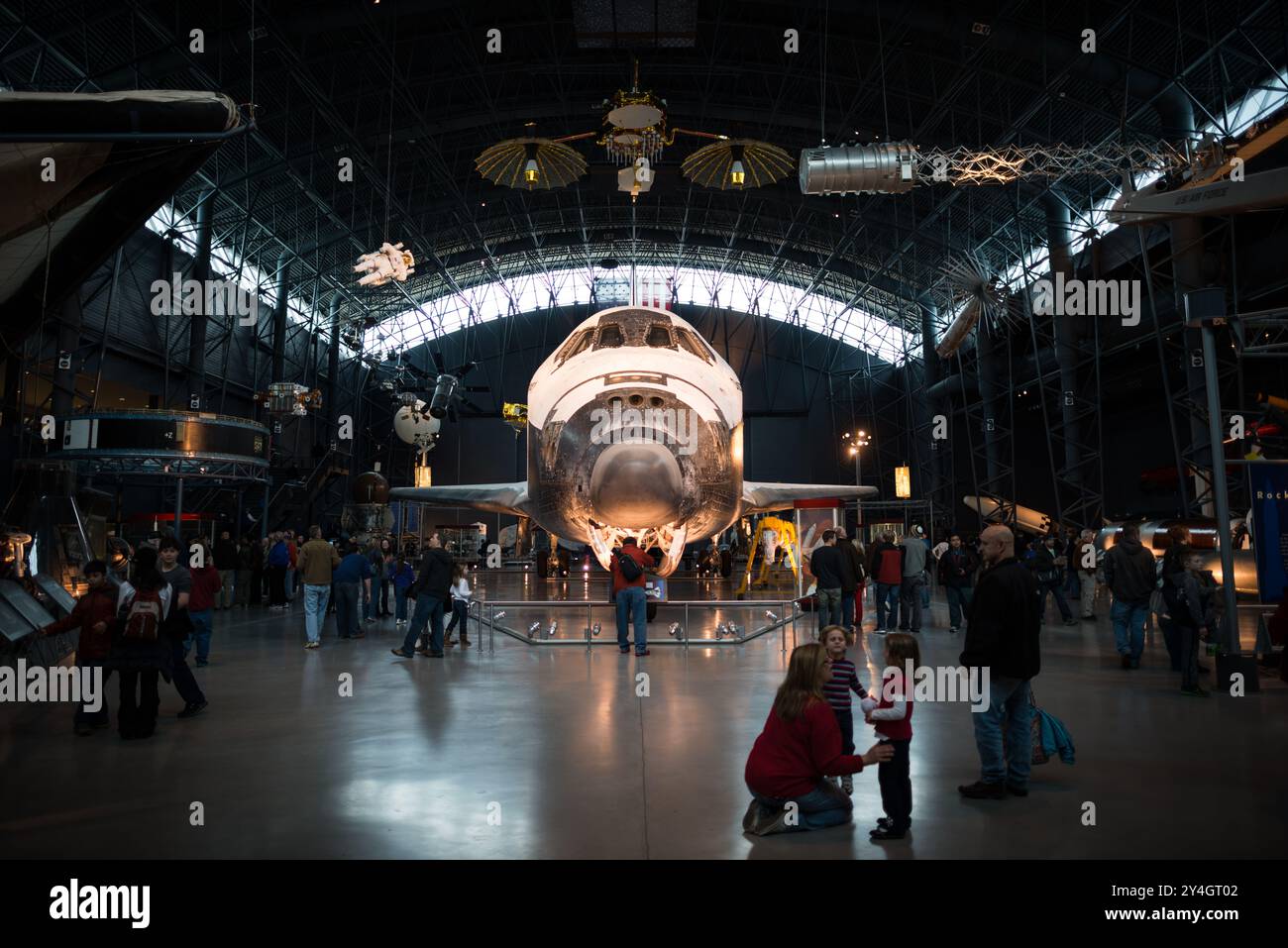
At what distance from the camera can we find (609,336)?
29.5 ft

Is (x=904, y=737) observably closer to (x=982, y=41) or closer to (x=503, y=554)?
(x=982, y=41)

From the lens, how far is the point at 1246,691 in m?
6.16

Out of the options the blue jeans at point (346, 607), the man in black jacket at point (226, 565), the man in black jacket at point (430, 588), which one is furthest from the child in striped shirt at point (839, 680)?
the man in black jacket at point (226, 565)

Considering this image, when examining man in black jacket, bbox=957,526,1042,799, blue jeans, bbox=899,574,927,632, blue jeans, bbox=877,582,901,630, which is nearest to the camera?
man in black jacket, bbox=957,526,1042,799

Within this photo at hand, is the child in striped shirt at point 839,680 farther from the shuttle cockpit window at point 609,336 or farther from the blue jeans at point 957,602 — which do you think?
the blue jeans at point 957,602

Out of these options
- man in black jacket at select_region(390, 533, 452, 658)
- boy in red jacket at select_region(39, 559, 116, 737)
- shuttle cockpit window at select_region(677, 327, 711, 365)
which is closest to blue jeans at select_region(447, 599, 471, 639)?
man in black jacket at select_region(390, 533, 452, 658)

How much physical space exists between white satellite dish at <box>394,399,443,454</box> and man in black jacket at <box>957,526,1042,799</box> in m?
28.3

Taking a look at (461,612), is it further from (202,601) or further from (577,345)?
(577,345)

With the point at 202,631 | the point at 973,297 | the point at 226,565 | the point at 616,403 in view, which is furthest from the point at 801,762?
the point at 973,297

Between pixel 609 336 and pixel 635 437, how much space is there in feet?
6.45

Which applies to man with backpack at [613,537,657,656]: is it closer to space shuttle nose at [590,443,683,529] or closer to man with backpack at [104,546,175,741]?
space shuttle nose at [590,443,683,529]

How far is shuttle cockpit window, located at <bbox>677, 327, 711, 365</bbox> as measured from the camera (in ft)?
A: 30.2
